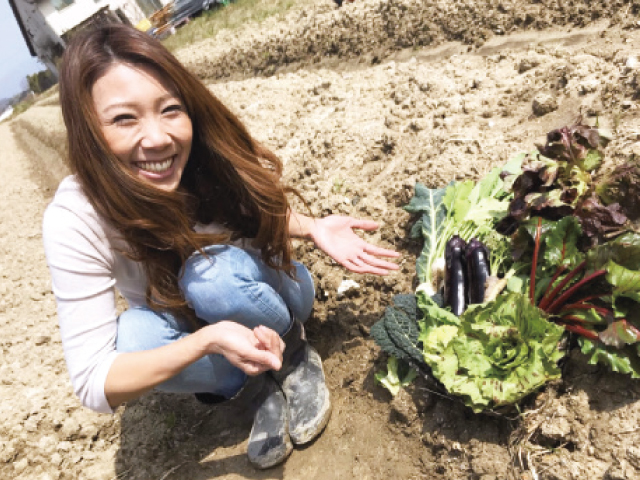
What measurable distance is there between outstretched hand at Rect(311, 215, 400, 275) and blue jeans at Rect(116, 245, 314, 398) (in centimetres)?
30

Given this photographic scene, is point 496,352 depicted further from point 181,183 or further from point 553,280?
point 181,183

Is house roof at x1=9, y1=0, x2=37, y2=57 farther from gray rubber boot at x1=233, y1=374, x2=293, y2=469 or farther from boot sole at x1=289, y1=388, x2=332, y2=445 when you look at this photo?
boot sole at x1=289, y1=388, x2=332, y2=445

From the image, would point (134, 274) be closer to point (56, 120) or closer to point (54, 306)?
point (54, 306)

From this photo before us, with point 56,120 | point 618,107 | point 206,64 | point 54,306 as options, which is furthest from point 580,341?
point 56,120

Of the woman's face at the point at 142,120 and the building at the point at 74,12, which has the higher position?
the building at the point at 74,12

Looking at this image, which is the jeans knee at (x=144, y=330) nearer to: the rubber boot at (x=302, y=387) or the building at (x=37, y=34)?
the rubber boot at (x=302, y=387)

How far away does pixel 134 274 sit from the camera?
6.68 feet

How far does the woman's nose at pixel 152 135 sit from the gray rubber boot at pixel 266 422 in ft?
4.03

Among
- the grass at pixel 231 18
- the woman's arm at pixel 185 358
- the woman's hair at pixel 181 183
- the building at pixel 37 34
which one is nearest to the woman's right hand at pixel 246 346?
the woman's arm at pixel 185 358

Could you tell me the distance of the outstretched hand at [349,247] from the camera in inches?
84.6

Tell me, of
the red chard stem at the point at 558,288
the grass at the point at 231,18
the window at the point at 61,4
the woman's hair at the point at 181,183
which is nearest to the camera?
the woman's hair at the point at 181,183

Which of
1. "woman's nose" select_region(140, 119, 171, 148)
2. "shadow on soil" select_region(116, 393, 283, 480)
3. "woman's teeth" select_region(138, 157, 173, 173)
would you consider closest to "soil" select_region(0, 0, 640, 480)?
"shadow on soil" select_region(116, 393, 283, 480)

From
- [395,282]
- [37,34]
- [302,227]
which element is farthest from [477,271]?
[37,34]

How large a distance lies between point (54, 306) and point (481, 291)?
127 inches
